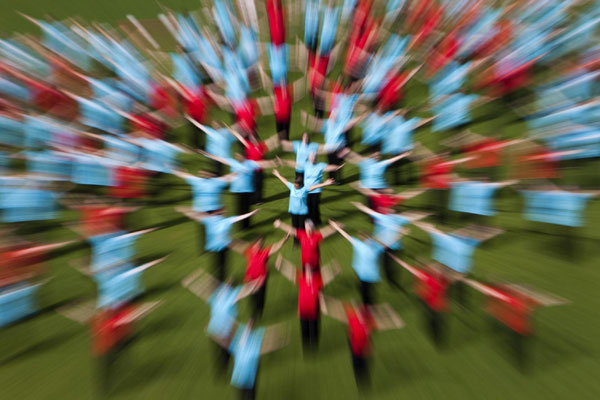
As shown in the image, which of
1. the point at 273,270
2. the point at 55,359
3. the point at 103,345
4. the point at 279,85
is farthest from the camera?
the point at 279,85

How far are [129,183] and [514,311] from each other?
3.10 meters

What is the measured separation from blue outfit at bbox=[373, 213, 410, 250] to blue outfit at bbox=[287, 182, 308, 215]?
0.55 m

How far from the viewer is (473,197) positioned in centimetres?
332

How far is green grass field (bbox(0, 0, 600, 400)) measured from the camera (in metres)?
2.20

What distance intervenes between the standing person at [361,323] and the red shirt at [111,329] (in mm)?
1052

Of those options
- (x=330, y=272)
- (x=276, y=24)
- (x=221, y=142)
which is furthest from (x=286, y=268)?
(x=276, y=24)

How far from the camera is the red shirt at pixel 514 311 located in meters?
2.20

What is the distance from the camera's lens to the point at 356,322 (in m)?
2.02

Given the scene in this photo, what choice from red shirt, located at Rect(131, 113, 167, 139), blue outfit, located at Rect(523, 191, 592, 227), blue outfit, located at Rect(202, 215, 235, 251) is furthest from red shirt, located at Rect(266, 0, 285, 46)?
blue outfit, located at Rect(523, 191, 592, 227)

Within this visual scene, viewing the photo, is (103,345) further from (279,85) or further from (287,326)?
(279,85)

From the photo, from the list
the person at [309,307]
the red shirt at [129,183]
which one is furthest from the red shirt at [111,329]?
the red shirt at [129,183]

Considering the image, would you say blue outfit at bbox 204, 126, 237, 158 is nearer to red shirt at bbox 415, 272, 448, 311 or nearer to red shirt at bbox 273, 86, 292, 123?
red shirt at bbox 273, 86, 292, 123

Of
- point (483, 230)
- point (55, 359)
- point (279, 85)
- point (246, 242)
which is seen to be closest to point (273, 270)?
point (246, 242)

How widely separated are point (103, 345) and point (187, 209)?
1745 mm
